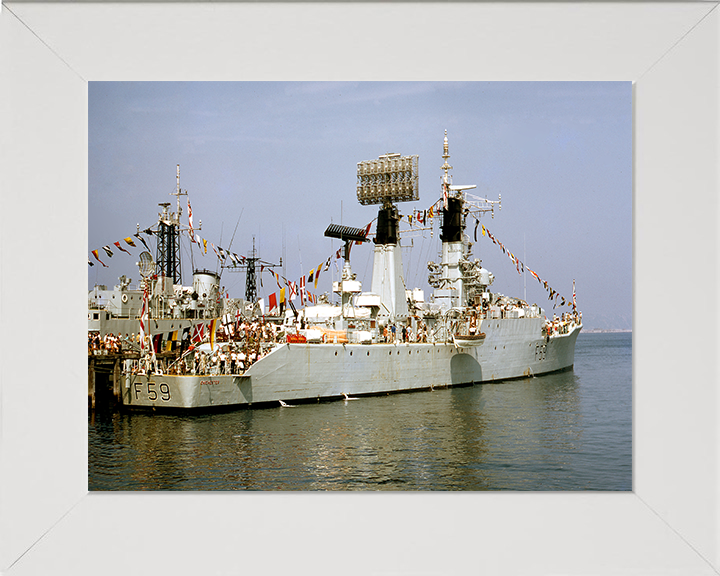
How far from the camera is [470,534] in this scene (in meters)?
5.46

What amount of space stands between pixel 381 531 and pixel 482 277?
1833cm

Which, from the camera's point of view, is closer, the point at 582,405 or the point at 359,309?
the point at 582,405

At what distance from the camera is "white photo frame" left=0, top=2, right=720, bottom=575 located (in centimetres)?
490

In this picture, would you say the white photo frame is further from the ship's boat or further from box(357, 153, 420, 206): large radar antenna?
box(357, 153, 420, 206): large radar antenna

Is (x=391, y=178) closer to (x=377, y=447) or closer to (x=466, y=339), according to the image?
(x=466, y=339)

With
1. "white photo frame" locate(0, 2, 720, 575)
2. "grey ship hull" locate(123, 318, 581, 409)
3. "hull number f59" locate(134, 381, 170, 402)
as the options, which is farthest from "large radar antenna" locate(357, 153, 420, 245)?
"white photo frame" locate(0, 2, 720, 575)

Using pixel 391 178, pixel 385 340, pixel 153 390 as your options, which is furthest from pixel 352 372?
pixel 391 178

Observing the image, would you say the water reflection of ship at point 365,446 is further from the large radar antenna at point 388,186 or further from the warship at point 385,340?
the large radar antenna at point 388,186

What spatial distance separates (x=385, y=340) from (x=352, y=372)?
6.68 feet

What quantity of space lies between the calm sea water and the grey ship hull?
47cm

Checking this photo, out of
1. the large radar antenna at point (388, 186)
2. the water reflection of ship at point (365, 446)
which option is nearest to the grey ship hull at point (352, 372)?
the water reflection of ship at point (365, 446)

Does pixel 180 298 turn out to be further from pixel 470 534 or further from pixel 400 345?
pixel 470 534

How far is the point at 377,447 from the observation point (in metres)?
11.0
